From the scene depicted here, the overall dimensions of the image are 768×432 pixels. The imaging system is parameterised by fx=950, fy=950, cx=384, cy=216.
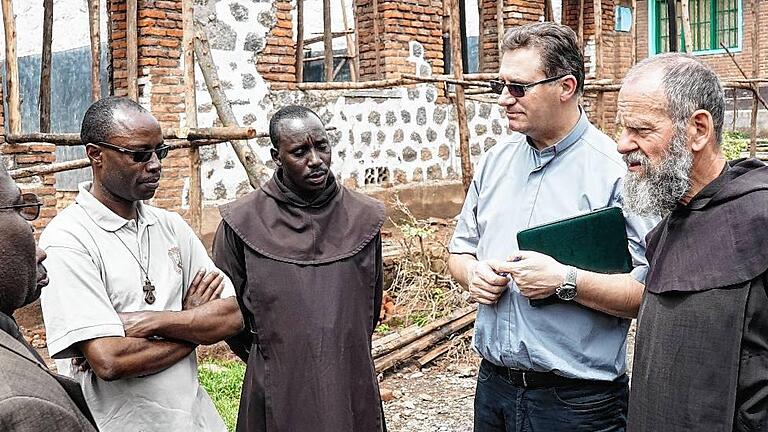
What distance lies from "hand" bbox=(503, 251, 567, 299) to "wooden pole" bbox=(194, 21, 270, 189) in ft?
11.8

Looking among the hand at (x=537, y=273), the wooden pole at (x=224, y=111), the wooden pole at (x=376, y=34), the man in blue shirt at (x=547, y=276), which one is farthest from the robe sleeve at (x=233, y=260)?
the wooden pole at (x=376, y=34)

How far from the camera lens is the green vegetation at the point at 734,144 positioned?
14591 millimetres

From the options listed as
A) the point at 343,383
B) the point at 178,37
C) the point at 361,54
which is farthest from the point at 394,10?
the point at 343,383

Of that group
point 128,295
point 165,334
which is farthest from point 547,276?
point 128,295

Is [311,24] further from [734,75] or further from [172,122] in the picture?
[734,75]

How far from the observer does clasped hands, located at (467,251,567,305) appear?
2.92 m

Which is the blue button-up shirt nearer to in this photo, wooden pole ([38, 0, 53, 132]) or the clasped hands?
the clasped hands

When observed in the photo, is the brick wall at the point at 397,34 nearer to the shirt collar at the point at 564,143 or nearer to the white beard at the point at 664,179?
the shirt collar at the point at 564,143

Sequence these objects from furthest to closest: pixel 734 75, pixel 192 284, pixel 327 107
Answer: pixel 734 75
pixel 327 107
pixel 192 284

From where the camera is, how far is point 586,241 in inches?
117

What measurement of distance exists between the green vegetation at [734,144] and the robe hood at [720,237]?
10.4 m

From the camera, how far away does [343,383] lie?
3572mm

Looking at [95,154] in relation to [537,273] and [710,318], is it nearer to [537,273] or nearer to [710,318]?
[537,273]

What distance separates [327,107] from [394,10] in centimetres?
145
